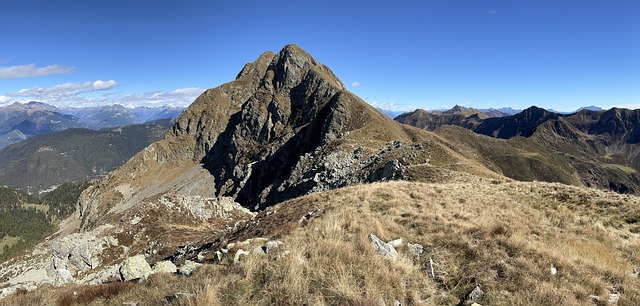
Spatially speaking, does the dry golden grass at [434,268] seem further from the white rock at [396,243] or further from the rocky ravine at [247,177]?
the rocky ravine at [247,177]

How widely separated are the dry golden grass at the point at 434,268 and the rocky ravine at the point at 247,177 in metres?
8.30

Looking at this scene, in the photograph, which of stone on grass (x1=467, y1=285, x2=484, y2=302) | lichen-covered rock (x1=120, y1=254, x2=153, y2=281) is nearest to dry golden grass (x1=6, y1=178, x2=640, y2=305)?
stone on grass (x1=467, y1=285, x2=484, y2=302)

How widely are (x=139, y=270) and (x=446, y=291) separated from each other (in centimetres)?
1214

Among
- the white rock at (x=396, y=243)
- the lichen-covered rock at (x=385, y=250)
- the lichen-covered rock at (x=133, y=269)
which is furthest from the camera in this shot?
the lichen-covered rock at (x=133, y=269)

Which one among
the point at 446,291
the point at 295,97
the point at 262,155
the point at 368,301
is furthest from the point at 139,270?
the point at 295,97

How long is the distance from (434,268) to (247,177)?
13964 cm

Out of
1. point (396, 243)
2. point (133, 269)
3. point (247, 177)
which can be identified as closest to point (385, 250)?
point (396, 243)

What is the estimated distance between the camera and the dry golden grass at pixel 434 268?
705 centimetres

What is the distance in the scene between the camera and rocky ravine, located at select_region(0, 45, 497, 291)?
1738 inches

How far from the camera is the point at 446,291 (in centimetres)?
794

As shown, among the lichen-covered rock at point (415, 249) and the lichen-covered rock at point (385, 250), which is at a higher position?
the lichen-covered rock at point (385, 250)

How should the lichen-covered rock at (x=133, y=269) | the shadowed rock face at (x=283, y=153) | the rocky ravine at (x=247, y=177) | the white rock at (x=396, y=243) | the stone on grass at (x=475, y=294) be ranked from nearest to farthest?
the stone on grass at (x=475, y=294), the white rock at (x=396, y=243), the lichen-covered rock at (x=133, y=269), the rocky ravine at (x=247, y=177), the shadowed rock face at (x=283, y=153)

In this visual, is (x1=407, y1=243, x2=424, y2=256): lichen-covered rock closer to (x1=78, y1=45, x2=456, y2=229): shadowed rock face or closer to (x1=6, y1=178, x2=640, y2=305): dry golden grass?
(x1=6, y1=178, x2=640, y2=305): dry golden grass

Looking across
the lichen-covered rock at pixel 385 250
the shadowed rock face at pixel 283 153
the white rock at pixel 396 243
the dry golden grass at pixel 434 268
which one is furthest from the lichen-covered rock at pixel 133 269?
the shadowed rock face at pixel 283 153
